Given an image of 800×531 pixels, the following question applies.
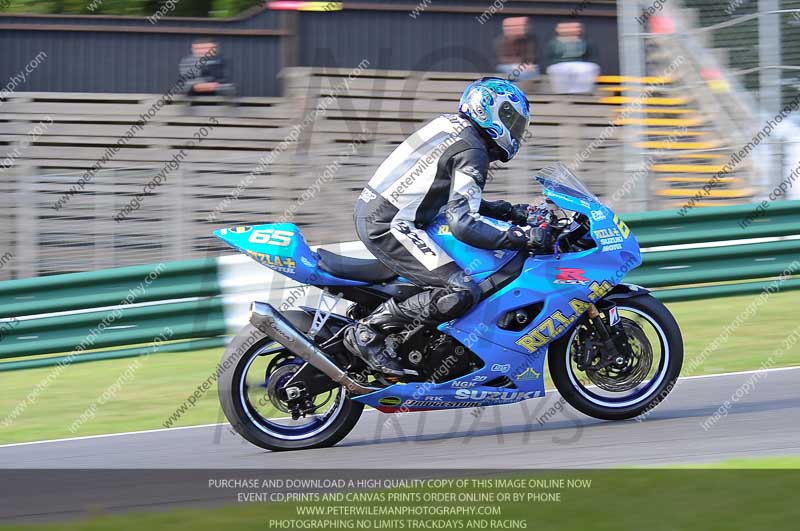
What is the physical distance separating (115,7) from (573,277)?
14.1m

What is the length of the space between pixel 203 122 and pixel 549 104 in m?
4.55

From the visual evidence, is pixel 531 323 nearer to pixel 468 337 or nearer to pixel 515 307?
pixel 515 307

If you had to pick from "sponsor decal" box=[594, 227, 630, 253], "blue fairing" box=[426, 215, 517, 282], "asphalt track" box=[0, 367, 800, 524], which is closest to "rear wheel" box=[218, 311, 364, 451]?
"asphalt track" box=[0, 367, 800, 524]

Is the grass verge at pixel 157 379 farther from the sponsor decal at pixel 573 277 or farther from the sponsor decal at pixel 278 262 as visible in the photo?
the sponsor decal at pixel 573 277

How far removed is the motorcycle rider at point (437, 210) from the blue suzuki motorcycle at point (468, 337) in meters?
0.09

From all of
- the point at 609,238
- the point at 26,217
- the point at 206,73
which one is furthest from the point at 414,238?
the point at 206,73

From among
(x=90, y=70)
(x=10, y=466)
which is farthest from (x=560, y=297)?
(x=90, y=70)

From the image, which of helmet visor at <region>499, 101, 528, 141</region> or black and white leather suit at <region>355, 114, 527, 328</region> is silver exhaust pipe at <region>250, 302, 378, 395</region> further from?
helmet visor at <region>499, 101, 528, 141</region>

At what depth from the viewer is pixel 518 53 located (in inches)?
591

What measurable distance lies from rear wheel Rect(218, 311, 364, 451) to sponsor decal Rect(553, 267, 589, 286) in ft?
4.38

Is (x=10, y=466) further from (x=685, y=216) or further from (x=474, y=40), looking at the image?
(x=474, y=40)

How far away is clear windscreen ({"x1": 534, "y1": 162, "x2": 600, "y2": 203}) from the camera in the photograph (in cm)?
659

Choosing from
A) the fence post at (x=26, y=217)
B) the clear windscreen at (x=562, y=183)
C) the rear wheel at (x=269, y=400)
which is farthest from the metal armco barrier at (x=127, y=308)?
the clear windscreen at (x=562, y=183)
